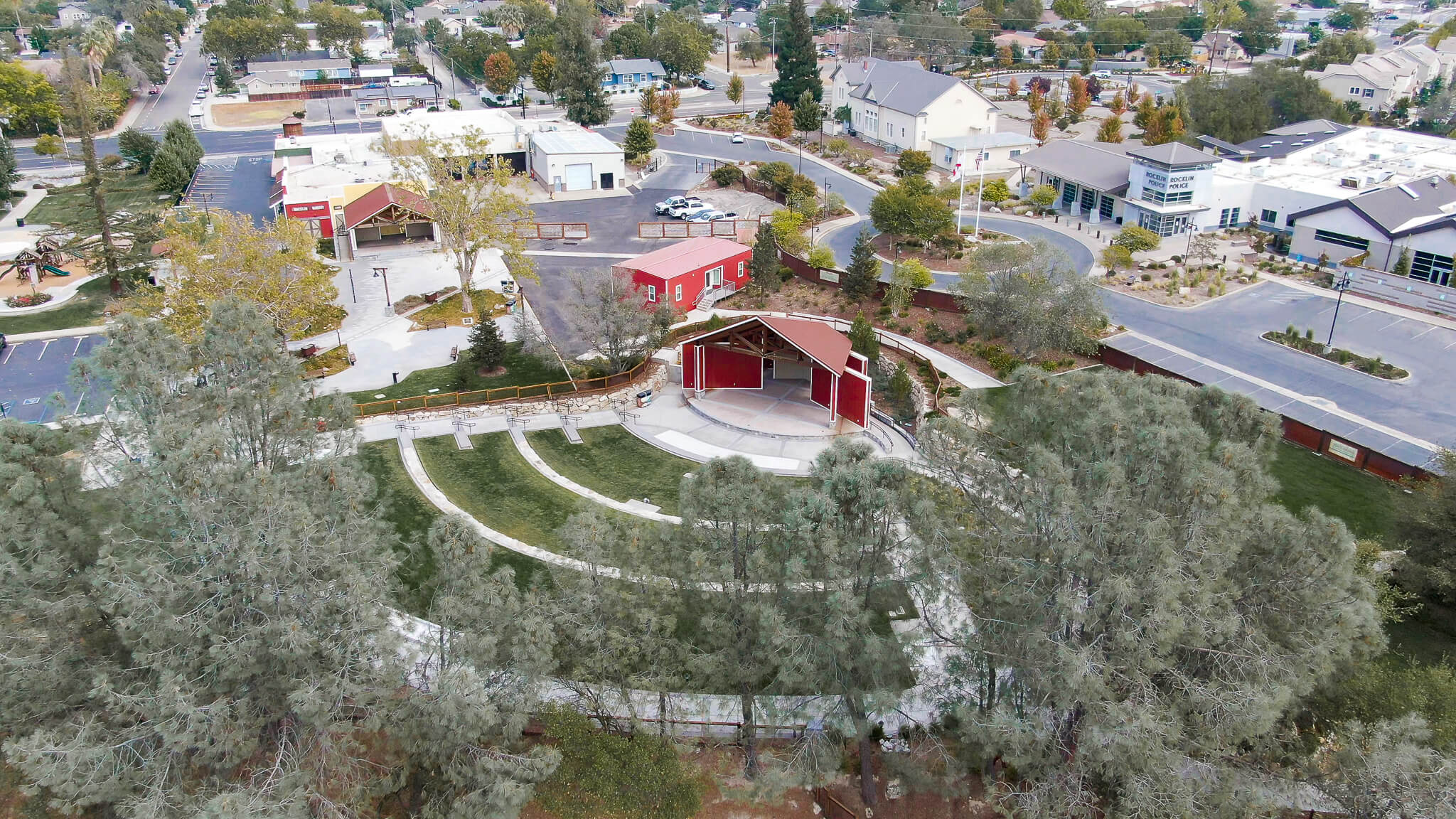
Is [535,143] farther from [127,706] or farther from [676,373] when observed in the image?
[127,706]

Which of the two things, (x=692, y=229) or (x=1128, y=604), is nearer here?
(x=1128, y=604)

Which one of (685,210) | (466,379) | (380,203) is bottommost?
(466,379)

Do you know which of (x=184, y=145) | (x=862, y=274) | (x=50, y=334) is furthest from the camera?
(x=184, y=145)

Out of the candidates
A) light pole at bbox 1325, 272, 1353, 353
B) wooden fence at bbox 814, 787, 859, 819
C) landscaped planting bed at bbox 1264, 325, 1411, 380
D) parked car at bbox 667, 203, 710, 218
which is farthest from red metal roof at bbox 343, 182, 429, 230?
light pole at bbox 1325, 272, 1353, 353

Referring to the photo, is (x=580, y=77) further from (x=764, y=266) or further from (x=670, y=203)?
(x=764, y=266)

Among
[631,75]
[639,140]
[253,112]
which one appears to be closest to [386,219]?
[639,140]

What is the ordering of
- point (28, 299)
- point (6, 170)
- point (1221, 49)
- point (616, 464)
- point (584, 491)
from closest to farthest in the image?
point (584, 491) < point (616, 464) < point (28, 299) < point (6, 170) < point (1221, 49)

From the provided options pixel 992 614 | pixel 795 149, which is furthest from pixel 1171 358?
pixel 795 149
